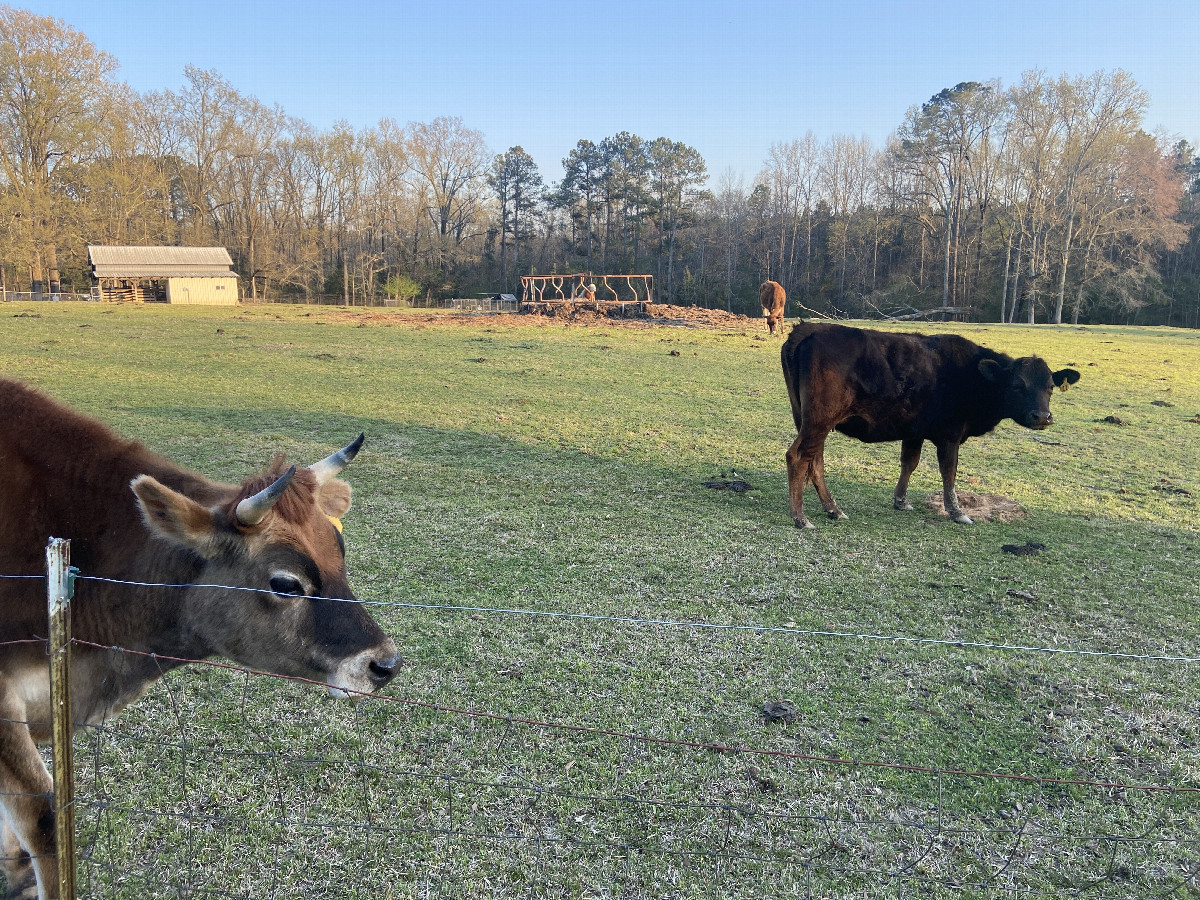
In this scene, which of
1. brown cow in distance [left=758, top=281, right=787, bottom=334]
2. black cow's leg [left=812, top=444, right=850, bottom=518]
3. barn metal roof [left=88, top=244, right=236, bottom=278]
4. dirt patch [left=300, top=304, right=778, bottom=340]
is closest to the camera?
black cow's leg [left=812, top=444, right=850, bottom=518]

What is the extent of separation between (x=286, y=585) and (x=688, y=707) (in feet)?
7.23

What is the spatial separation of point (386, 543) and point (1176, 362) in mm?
24803

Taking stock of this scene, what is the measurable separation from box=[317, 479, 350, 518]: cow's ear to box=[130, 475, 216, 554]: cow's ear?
0.51m

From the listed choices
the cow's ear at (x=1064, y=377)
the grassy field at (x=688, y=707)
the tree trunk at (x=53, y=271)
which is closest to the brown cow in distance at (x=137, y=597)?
the grassy field at (x=688, y=707)

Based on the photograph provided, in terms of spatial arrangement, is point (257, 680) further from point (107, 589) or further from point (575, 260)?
point (575, 260)

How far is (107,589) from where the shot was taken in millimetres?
2592

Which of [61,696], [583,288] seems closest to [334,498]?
[61,696]

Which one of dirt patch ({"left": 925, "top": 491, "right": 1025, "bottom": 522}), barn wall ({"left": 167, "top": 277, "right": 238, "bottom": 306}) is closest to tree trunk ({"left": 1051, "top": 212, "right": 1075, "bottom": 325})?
dirt patch ({"left": 925, "top": 491, "right": 1025, "bottom": 522})

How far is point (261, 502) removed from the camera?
2385 millimetres

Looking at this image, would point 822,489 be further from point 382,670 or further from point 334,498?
point 382,670

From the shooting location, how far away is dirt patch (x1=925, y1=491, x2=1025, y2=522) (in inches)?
289

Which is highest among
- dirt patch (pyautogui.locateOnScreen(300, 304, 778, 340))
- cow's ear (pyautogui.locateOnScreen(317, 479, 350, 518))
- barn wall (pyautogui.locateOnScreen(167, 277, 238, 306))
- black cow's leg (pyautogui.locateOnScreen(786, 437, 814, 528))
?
barn wall (pyautogui.locateOnScreen(167, 277, 238, 306))

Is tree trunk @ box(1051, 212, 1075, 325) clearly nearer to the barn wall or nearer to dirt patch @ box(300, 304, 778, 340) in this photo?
dirt patch @ box(300, 304, 778, 340)

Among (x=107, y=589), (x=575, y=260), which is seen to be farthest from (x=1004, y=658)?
(x=575, y=260)
